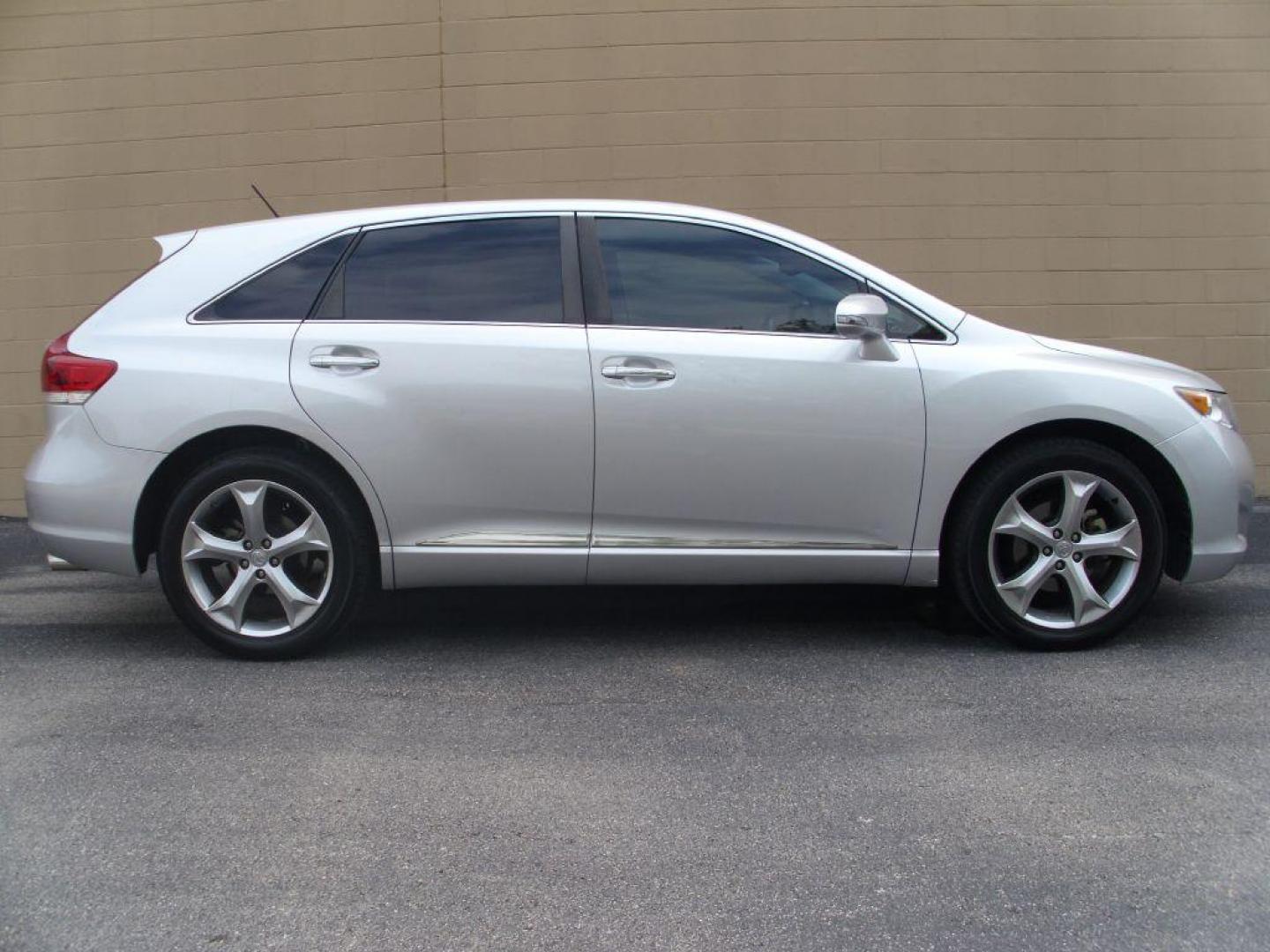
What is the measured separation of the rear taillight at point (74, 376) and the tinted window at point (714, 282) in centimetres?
188

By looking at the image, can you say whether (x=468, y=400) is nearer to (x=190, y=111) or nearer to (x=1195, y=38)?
(x=190, y=111)

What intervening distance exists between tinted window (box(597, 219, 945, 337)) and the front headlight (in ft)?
3.40

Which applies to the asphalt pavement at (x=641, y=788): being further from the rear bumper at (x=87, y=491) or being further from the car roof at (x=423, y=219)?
the car roof at (x=423, y=219)

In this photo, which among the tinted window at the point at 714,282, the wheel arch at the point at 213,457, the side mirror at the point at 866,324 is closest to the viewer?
the side mirror at the point at 866,324

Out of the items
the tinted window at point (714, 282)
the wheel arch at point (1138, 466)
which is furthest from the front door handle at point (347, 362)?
the wheel arch at point (1138, 466)

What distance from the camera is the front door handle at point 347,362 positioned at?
179 inches

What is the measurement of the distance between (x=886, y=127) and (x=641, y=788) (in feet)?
18.4

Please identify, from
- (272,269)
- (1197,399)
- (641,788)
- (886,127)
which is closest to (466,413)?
(272,269)

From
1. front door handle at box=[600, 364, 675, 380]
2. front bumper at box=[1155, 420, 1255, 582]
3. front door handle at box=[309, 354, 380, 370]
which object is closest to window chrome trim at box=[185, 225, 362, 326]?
front door handle at box=[309, 354, 380, 370]

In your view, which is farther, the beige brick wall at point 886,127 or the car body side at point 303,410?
the beige brick wall at point 886,127

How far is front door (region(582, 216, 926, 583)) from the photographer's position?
454 centimetres

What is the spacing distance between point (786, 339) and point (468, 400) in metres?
1.19

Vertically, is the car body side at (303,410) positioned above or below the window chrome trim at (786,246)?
below

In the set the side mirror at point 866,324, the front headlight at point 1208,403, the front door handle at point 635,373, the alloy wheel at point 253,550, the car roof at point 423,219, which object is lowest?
the alloy wheel at point 253,550
